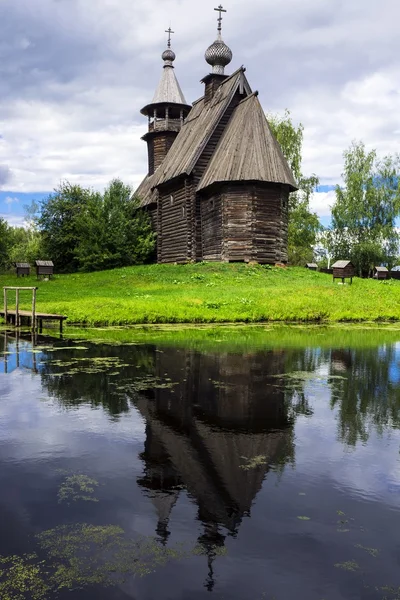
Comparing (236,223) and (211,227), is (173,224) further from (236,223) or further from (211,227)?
(236,223)

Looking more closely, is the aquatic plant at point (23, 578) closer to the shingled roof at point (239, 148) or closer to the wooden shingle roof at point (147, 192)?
the shingled roof at point (239, 148)

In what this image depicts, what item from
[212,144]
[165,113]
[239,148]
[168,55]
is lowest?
[239,148]

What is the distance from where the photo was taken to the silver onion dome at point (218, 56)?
117 feet

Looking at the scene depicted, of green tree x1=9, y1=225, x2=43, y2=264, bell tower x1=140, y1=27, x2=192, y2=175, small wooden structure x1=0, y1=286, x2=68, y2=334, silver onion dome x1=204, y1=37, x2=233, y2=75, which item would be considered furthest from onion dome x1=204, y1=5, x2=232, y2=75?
small wooden structure x1=0, y1=286, x2=68, y2=334

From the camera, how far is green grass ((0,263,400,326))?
1830cm

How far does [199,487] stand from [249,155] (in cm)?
2708

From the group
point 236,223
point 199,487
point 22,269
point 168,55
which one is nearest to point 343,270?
point 236,223

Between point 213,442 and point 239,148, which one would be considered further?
point 239,148

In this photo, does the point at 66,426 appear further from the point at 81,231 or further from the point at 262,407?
the point at 81,231

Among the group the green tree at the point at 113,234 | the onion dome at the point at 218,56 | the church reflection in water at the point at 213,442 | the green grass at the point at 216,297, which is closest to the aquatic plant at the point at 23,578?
the church reflection in water at the point at 213,442

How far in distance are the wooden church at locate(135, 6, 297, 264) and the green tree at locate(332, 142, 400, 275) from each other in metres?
19.4

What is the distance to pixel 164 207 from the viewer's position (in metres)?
37.3

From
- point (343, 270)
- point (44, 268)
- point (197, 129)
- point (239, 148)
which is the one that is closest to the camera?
point (343, 270)

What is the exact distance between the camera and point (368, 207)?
51.6 metres
